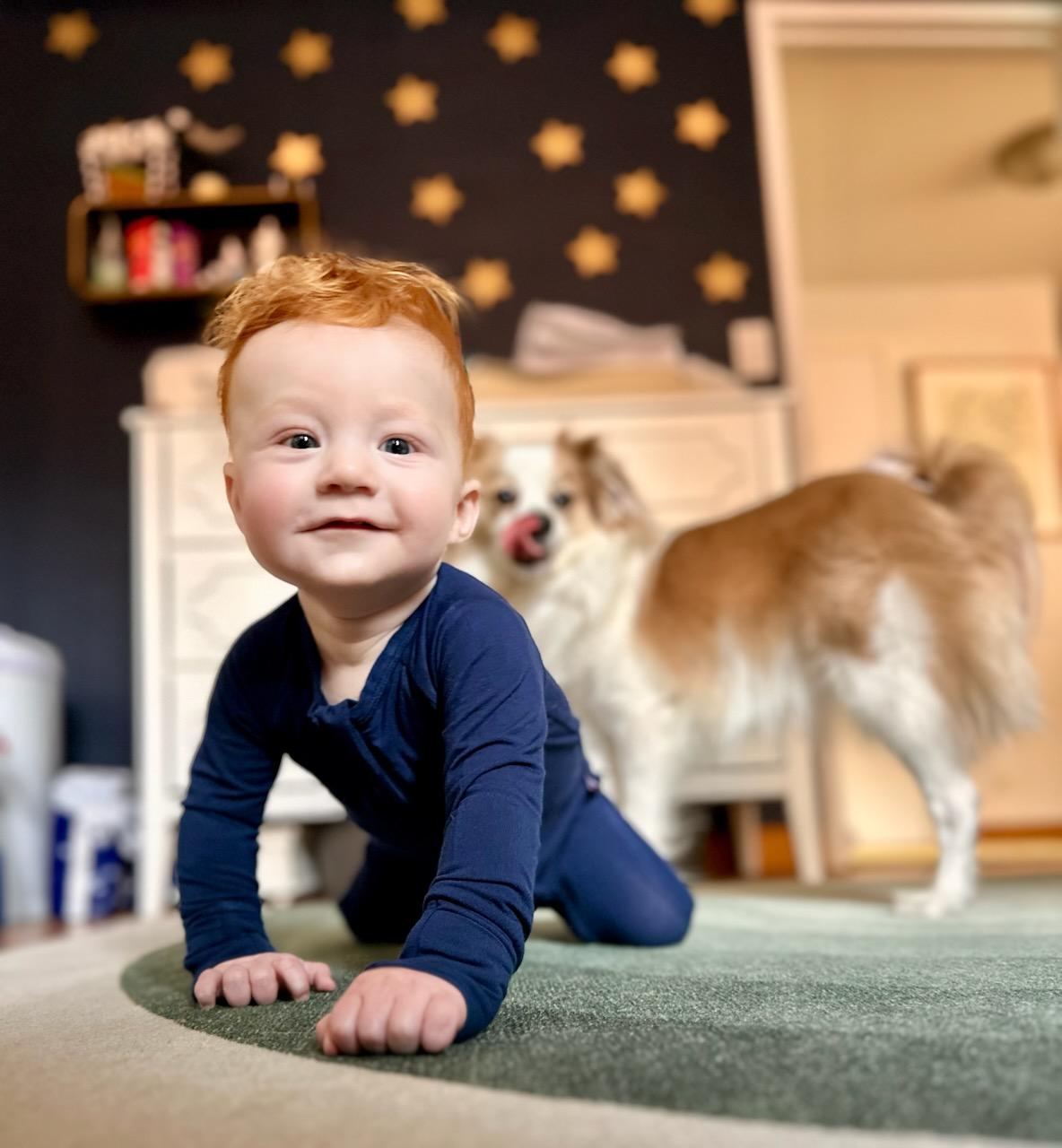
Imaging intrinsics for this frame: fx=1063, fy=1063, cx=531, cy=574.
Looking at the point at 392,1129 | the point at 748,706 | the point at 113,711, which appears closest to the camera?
the point at 392,1129

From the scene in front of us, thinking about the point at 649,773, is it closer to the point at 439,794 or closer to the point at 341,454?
the point at 439,794

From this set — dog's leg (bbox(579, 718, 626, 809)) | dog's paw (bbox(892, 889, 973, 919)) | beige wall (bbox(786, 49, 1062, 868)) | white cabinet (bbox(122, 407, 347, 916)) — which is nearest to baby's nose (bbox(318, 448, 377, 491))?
dog's paw (bbox(892, 889, 973, 919))

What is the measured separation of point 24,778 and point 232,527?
771 mm

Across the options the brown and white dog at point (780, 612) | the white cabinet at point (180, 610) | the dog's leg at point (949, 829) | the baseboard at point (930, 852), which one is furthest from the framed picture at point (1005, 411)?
the white cabinet at point (180, 610)

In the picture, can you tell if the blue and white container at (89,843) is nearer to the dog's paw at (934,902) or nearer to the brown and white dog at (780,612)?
the brown and white dog at (780,612)

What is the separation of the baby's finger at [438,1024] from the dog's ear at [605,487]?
147 cm

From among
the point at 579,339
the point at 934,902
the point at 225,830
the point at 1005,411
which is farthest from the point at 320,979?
the point at 1005,411

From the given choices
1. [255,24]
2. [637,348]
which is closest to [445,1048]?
[637,348]

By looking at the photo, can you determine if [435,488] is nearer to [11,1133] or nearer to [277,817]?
[11,1133]

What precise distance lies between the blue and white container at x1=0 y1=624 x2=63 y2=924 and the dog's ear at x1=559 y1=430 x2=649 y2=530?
4.48ft

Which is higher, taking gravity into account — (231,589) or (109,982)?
(231,589)

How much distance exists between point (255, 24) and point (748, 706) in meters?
2.37

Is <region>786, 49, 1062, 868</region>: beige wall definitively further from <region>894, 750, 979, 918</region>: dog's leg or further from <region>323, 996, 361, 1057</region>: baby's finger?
<region>323, 996, 361, 1057</region>: baby's finger

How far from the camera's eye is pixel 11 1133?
1.74 feet
